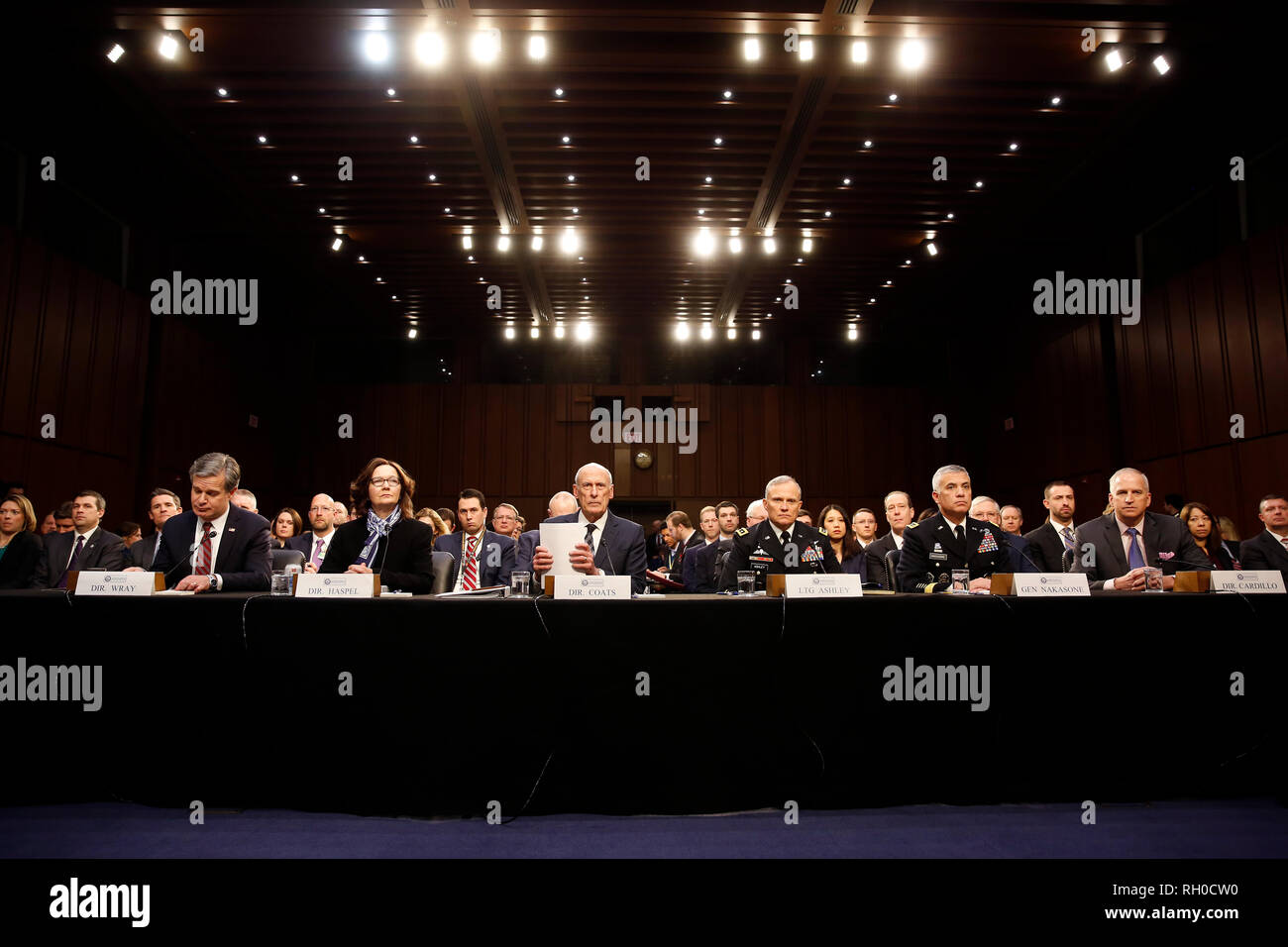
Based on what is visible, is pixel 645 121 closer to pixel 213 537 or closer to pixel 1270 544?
pixel 213 537

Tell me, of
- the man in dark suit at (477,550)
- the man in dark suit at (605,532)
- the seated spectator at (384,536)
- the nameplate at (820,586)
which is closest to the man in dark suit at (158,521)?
the man in dark suit at (477,550)

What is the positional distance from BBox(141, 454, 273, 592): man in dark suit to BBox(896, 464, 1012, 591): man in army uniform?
9.90 feet

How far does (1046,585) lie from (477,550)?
12.3 ft

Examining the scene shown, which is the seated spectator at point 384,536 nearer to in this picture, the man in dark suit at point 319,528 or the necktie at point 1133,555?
the man in dark suit at point 319,528

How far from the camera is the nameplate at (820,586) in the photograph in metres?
2.55

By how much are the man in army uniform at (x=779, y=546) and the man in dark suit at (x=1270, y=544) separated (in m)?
2.93

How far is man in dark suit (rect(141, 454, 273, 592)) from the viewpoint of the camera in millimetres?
3158

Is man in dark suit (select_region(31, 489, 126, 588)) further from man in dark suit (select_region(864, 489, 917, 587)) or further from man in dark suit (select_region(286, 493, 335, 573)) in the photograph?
man in dark suit (select_region(864, 489, 917, 587))

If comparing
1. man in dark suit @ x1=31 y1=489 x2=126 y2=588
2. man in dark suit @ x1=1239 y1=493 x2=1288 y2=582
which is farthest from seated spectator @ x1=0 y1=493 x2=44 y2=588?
man in dark suit @ x1=1239 y1=493 x2=1288 y2=582

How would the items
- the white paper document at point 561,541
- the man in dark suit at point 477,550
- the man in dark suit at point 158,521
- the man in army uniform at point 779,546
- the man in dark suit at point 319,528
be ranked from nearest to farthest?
1. the white paper document at point 561,541
2. the man in army uniform at point 779,546
3. the man in dark suit at point 158,521
4. the man in dark suit at point 477,550
5. the man in dark suit at point 319,528

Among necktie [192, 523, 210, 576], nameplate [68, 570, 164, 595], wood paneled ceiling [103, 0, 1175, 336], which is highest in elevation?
wood paneled ceiling [103, 0, 1175, 336]

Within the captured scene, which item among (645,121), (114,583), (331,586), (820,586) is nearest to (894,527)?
(820,586)

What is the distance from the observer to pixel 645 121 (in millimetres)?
6574
